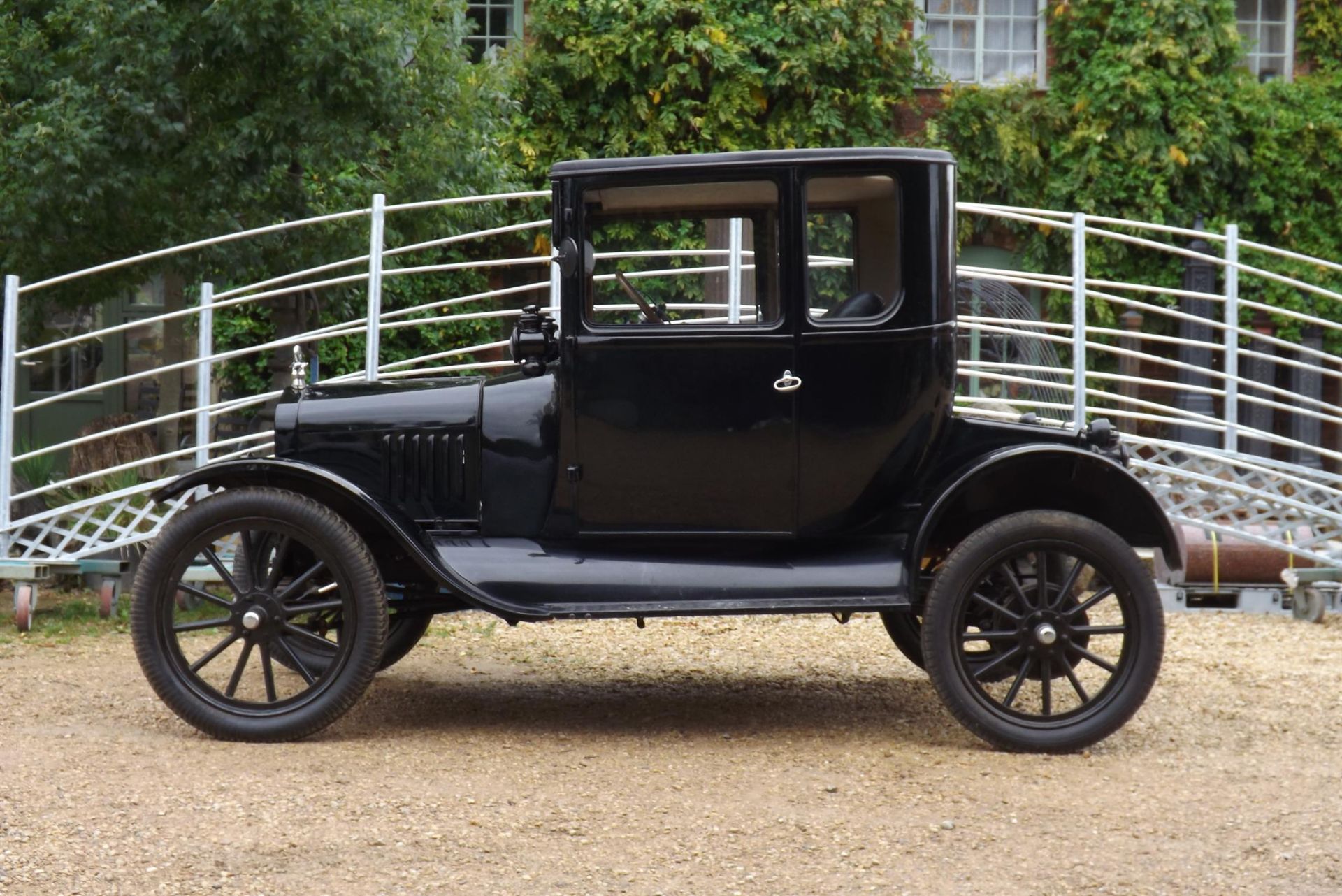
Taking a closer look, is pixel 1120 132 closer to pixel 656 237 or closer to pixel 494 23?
pixel 494 23

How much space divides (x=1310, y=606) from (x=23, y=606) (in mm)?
6428

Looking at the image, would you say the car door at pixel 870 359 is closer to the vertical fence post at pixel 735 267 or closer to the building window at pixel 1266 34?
the vertical fence post at pixel 735 267

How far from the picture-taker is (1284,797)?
4.42m

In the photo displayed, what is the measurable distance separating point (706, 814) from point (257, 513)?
6.01ft

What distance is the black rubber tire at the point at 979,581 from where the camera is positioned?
4.86m

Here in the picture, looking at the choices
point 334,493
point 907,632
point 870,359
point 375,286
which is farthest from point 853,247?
point 375,286

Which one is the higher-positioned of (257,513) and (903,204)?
(903,204)

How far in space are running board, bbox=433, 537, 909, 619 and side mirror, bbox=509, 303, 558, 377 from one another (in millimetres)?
590

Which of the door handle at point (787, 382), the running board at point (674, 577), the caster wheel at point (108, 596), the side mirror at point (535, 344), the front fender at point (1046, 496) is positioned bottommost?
the caster wheel at point (108, 596)

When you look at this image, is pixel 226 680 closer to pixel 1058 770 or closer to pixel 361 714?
pixel 361 714

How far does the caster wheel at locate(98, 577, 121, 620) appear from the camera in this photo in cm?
728

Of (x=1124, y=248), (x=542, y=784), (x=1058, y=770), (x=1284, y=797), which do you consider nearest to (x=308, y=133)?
(x=542, y=784)

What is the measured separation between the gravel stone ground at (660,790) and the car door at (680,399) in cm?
79

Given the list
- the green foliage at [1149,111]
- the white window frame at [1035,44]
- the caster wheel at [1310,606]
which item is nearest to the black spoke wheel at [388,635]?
the caster wheel at [1310,606]
